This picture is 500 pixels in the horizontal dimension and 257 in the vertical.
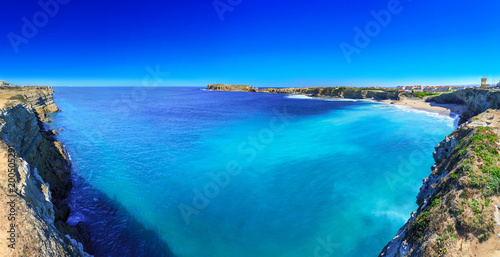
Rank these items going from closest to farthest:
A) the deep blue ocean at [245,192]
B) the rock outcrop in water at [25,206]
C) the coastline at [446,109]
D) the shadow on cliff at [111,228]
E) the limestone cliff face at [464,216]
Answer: the rock outcrop in water at [25,206] < the limestone cliff face at [464,216] < the shadow on cliff at [111,228] < the deep blue ocean at [245,192] < the coastline at [446,109]

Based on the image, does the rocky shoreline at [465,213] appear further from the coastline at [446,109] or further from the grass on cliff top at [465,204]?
the coastline at [446,109]

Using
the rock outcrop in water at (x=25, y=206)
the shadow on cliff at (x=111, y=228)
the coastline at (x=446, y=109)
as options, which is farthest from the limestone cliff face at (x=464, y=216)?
the coastline at (x=446, y=109)

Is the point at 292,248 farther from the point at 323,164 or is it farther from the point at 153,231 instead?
the point at 323,164

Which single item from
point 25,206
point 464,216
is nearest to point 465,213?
point 464,216

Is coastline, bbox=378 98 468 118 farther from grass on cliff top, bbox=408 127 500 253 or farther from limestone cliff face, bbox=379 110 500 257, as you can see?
limestone cliff face, bbox=379 110 500 257

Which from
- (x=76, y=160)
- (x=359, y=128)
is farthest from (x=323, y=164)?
(x=76, y=160)

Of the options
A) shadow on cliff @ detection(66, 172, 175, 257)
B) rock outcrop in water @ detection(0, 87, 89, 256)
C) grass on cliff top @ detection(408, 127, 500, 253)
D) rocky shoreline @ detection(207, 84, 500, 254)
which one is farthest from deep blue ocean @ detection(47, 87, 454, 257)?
grass on cliff top @ detection(408, 127, 500, 253)
